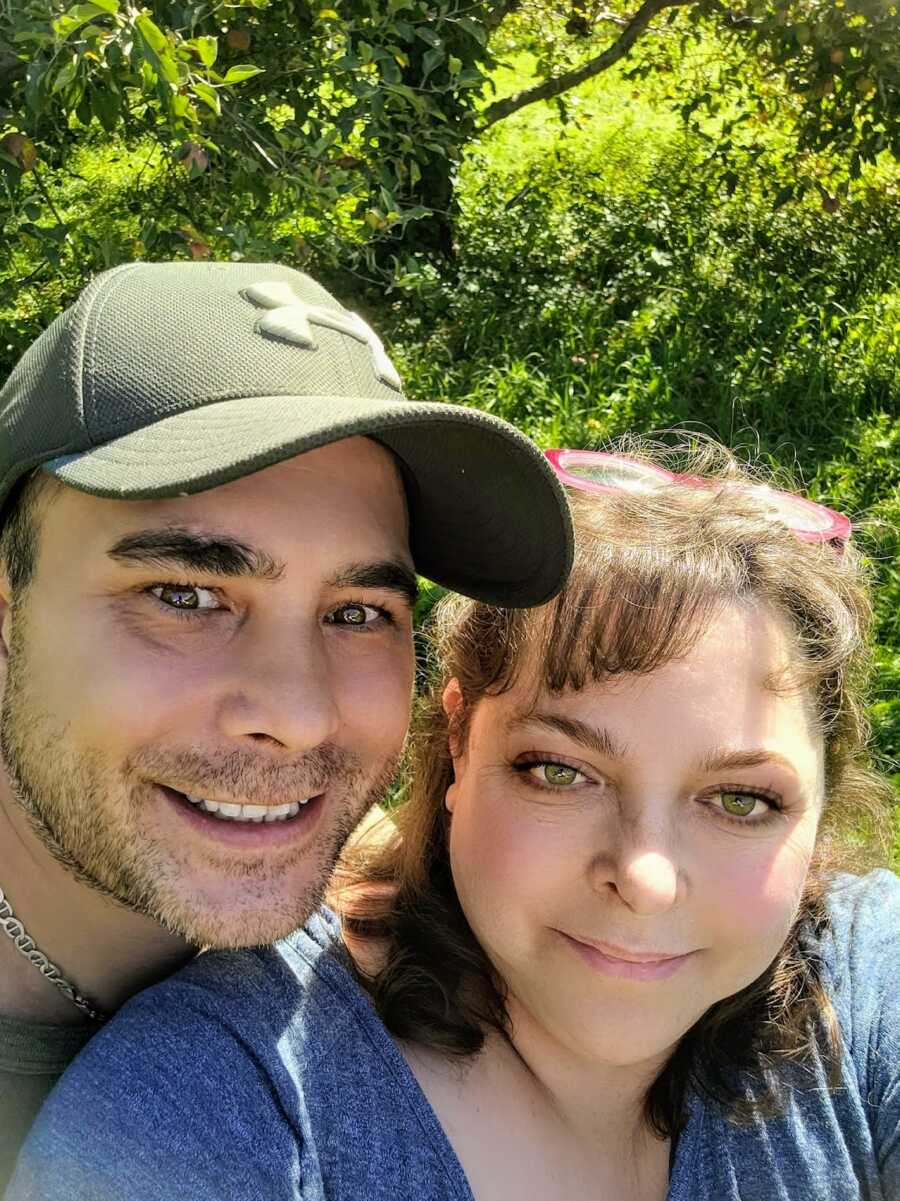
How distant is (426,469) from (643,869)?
0.61m

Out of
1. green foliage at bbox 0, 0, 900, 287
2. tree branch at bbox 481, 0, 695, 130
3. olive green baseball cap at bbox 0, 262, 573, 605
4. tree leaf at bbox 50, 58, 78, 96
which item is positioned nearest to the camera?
olive green baseball cap at bbox 0, 262, 573, 605

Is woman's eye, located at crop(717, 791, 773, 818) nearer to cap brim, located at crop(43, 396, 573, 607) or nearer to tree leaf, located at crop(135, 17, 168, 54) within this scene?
cap brim, located at crop(43, 396, 573, 607)

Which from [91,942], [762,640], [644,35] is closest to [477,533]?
[762,640]

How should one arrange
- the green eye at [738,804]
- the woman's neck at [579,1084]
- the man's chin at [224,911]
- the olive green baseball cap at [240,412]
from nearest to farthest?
the olive green baseball cap at [240,412] < the man's chin at [224,911] < the green eye at [738,804] < the woman's neck at [579,1084]

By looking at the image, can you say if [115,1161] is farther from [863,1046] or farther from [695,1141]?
[863,1046]

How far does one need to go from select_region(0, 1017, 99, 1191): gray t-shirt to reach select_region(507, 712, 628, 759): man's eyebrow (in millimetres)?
772

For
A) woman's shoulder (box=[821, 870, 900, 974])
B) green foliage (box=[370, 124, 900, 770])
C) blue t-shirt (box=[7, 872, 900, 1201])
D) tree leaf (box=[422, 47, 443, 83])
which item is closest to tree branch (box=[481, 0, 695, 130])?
green foliage (box=[370, 124, 900, 770])

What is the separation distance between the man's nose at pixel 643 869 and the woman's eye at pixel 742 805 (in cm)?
10

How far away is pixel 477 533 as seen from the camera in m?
1.85

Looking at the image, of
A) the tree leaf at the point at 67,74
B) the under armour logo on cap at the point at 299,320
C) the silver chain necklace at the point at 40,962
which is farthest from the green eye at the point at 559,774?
the tree leaf at the point at 67,74

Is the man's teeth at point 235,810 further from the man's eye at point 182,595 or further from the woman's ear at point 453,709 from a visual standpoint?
the woman's ear at point 453,709

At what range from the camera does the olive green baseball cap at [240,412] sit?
1518 millimetres

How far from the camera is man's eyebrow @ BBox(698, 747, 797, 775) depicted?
1.67 m

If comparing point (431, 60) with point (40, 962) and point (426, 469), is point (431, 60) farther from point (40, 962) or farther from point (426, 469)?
point (40, 962)
